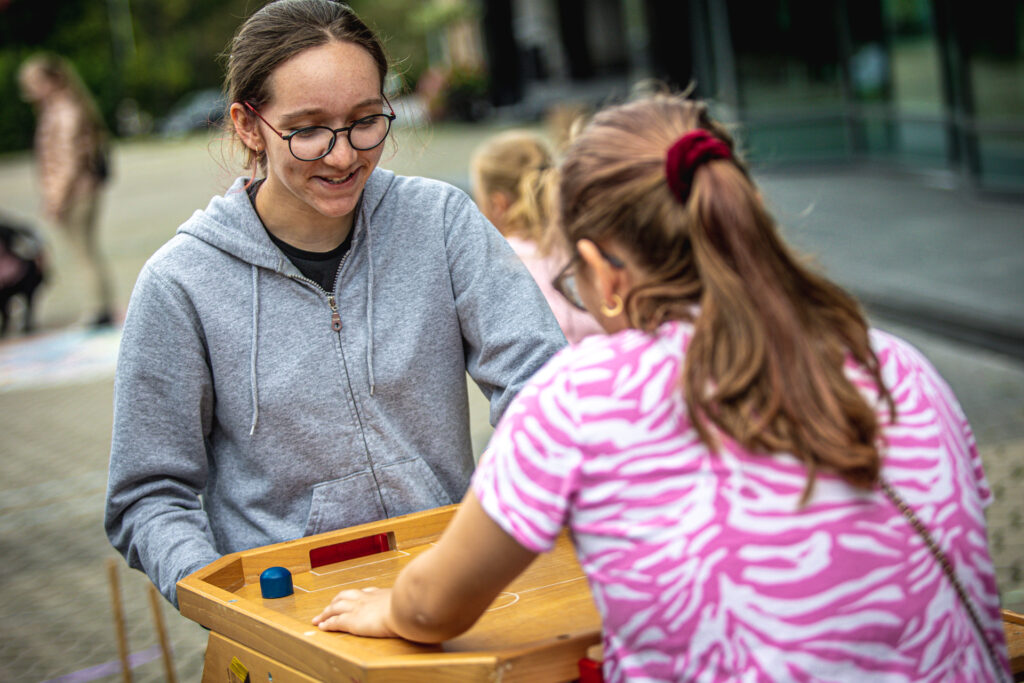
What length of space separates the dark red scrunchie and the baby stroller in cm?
1103

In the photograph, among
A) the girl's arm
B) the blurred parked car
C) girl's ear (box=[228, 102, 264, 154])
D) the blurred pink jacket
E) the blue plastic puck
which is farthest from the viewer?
the blurred parked car

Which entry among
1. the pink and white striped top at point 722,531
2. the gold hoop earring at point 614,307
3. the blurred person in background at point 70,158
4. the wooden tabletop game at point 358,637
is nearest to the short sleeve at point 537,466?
the pink and white striped top at point 722,531

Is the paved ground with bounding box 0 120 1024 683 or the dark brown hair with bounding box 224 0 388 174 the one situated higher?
the dark brown hair with bounding box 224 0 388 174

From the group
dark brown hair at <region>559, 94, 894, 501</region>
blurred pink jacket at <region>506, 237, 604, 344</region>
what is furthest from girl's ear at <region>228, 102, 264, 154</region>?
blurred pink jacket at <region>506, 237, 604, 344</region>

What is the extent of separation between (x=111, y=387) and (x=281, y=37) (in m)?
7.10

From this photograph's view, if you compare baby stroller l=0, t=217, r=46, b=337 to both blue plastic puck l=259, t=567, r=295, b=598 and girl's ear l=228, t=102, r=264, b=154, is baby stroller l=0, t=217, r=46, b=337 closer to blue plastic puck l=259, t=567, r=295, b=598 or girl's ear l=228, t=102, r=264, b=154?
girl's ear l=228, t=102, r=264, b=154

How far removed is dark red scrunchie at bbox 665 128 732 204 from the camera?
1.51 meters

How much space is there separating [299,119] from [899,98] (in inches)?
524

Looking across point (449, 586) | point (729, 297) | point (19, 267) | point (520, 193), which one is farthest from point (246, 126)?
point (19, 267)

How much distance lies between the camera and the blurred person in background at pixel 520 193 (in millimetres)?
4207

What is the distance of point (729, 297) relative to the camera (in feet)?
4.80

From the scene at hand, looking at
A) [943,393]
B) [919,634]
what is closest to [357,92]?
[943,393]

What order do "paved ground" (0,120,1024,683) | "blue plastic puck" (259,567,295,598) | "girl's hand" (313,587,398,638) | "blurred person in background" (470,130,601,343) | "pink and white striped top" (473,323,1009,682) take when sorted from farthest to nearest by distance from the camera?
"paved ground" (0,120,1024,683) < "blurred person in background" (470,130,601,343) < "blue plastic puck" (259,567,295,598) < "girl's hand" (313,587,398,638) < "pink and white striped top" (473,323,1009,682)

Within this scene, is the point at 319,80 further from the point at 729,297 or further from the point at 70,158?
the point at 70,158
